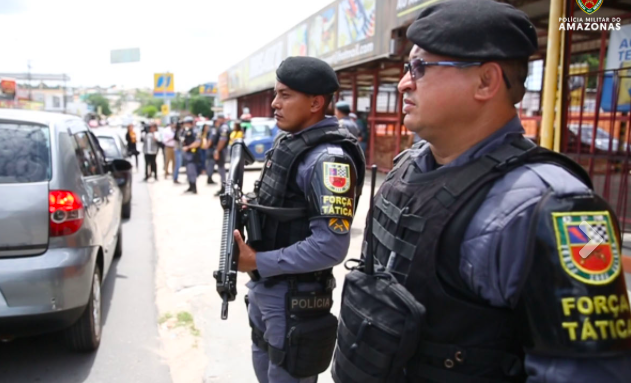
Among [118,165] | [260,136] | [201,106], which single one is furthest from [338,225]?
[201,106]

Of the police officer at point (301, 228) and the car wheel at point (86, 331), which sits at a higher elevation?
the police officer at point (301, 228)

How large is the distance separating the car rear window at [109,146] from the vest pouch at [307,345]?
28.5 feet

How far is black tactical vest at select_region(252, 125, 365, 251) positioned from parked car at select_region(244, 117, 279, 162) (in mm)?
13772

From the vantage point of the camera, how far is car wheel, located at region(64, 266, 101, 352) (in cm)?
335

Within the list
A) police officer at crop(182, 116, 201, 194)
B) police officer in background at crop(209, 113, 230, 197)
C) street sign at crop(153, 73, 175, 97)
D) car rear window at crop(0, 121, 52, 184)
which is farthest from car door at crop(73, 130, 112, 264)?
street sign at crop(153, 73, 175, 97)

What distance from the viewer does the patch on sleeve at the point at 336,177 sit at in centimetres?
194

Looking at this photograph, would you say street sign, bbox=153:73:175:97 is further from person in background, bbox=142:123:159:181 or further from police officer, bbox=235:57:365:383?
police officer, bbox=235:57:365:383

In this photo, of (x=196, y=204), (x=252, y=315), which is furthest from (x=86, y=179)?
(x=196, y=204)

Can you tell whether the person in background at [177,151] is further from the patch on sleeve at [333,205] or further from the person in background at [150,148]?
the patch on sleeve at [333,205]

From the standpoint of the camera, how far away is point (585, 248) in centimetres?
94

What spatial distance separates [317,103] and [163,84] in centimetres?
4425

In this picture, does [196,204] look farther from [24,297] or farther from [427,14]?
[427,14]

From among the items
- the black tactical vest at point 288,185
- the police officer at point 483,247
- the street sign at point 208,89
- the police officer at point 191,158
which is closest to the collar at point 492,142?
the police officer at point 483,247

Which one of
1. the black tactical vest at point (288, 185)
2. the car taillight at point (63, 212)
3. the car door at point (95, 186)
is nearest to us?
the black tactical vest at point (288, 185)
